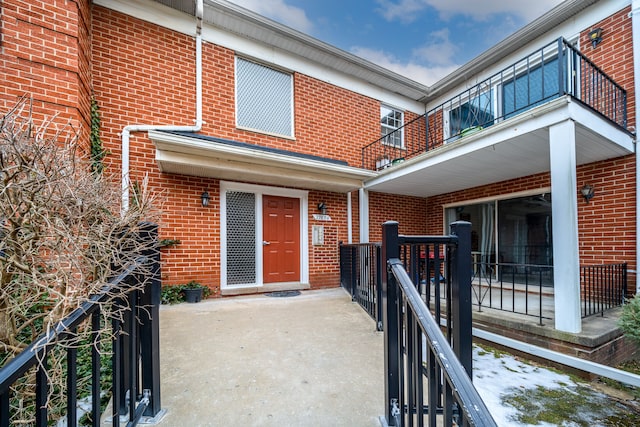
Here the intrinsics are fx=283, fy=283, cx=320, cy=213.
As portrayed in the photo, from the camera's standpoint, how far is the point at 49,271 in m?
1.72

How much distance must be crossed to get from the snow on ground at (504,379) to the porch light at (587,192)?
3468mm

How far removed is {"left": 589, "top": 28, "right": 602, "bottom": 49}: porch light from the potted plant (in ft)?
26.1

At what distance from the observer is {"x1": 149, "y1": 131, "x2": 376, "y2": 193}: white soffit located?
14.1 feet

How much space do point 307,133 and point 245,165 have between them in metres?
2.09

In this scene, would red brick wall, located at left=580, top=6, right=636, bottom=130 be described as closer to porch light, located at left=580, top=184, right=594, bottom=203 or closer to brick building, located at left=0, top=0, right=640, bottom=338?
brick building, located at left=0, top=0, right=640, bottom=338

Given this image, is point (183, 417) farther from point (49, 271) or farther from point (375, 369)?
point (375, 369)

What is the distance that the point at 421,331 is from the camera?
3.91ft

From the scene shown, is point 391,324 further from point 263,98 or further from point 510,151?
point 263,98

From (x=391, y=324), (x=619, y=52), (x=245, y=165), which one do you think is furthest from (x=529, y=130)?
(x=245, y=165)

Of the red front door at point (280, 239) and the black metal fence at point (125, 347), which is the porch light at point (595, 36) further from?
the black metal fence at point (125, 347)

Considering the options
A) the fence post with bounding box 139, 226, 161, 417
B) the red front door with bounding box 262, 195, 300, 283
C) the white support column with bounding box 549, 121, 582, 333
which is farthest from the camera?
the red front door with bounding box 262, 195, 300, 283

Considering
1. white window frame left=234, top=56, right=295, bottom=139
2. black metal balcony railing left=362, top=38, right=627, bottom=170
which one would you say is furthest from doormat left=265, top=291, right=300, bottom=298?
black metal balcony railing left=362, top=38, right=627, bottom=170

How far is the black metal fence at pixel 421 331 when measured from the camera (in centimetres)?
106

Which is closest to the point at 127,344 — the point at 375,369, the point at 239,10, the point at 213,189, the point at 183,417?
the point at 183,417
